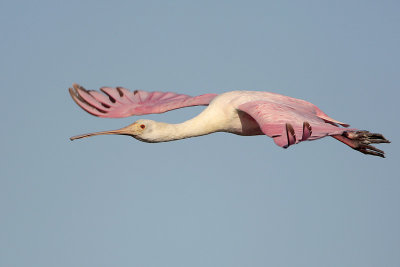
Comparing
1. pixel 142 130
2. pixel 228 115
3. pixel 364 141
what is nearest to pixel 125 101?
pixel 142 130

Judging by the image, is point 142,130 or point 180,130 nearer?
point 142,130

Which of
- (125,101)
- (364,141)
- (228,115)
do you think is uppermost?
(125,101)

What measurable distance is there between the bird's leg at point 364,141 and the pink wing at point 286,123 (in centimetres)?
89

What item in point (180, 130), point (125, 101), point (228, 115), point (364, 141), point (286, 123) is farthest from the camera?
point (125, 101)

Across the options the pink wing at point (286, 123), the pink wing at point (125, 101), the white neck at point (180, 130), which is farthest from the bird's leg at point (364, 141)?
the pink wing at point (125, 101)

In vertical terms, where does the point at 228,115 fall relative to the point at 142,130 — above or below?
above

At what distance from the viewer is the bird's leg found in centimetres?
1659

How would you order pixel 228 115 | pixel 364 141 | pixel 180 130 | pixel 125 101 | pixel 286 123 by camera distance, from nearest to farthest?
pixel 286 123
pixel 364 141
pixel 180 130
pixel 228 115
pixel 125 101

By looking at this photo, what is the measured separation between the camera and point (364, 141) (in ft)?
54.6

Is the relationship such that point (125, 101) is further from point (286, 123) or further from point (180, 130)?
point (286, 123)

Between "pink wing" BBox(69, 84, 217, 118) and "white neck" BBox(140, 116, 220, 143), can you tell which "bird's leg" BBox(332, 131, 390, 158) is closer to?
"white neck" BBox(140, 116, 220, 143)

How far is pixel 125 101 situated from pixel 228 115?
126 inches

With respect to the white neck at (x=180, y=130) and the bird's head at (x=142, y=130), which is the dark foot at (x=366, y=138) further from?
the bird's head at (x=142, y=130)

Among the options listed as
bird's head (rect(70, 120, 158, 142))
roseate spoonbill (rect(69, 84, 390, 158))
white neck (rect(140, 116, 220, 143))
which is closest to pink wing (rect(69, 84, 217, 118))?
roseate spoonbill (rect(69, 84, 390, 158))
